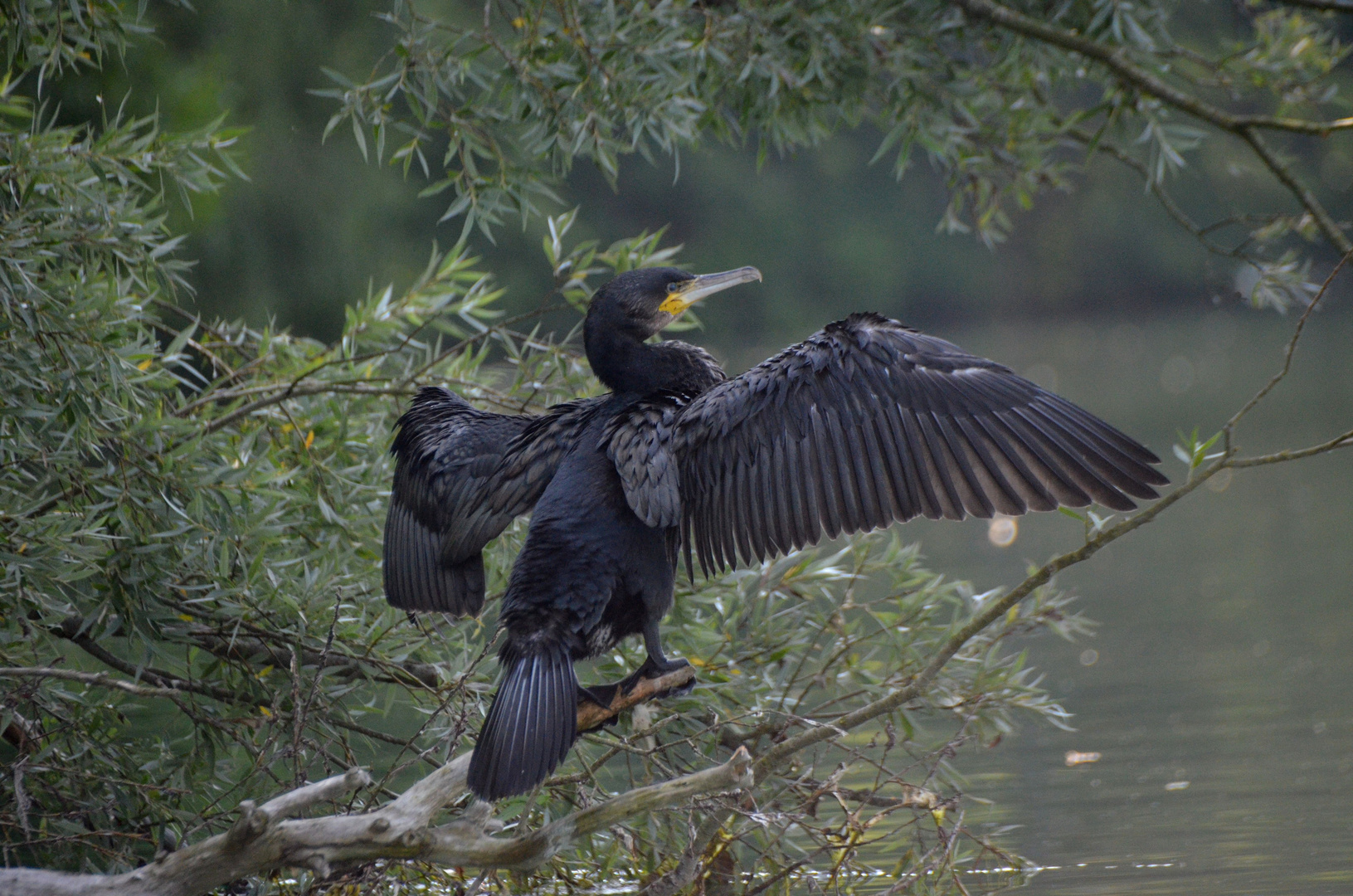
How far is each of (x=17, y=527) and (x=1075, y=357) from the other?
64.4 ft

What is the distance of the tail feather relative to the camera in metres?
2.24

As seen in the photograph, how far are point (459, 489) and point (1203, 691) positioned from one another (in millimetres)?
3483

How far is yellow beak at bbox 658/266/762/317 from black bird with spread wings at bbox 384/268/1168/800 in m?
0.15

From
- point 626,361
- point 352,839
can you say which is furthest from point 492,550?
point 352,839

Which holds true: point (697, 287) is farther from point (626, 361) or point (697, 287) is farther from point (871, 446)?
point (871, 446)

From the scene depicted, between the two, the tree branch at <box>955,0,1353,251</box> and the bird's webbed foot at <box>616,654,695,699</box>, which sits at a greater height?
the tree branch at <box>955,0,1353,251</box>

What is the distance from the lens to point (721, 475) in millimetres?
2770

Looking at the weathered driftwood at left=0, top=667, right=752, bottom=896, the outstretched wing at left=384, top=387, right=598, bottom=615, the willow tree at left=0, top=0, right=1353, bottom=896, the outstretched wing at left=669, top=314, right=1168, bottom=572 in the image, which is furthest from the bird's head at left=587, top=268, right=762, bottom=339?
the weathered driftwood at left=0, top=667, right=752, bottom=896

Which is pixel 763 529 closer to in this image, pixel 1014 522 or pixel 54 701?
pixel 54 701

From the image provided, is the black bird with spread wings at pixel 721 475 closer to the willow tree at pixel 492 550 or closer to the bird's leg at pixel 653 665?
the bird's leg at pixel 653 665

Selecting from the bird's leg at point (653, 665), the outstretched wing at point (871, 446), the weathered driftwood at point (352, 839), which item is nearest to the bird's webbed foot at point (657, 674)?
the bird's leg at point (653, 665)

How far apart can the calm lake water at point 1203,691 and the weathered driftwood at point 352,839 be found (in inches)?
61.7

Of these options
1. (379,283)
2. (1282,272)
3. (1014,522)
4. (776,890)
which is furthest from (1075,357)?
(776,890)

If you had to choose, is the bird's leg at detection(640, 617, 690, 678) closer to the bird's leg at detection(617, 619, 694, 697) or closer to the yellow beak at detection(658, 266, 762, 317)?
the bird's leg at detection(617, 619, 694, 697)
